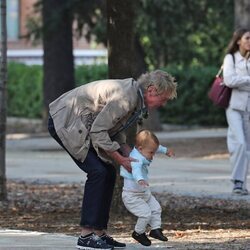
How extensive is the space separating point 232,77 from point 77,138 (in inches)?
Result: 183

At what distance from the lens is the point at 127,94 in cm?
695

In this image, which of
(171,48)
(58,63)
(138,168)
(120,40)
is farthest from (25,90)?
(138,168)

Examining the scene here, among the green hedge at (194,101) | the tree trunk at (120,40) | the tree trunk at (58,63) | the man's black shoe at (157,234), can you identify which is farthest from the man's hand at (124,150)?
the green hedge at (194,101)

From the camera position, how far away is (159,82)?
694 cm

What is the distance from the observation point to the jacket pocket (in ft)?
23.2

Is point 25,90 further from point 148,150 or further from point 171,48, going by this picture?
point 148,150

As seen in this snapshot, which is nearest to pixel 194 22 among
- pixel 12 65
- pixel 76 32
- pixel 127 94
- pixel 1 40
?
pixel 76 32

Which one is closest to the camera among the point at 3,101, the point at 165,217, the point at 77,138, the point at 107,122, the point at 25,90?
the point at 107,122

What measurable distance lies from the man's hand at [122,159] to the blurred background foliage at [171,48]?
1520 cm

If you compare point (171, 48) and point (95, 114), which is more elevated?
point (95, 114)

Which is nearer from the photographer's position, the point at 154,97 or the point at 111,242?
the point at 154,97

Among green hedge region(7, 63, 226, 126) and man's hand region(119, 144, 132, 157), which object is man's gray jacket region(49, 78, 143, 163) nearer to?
man's hand region(119, 144, 132, 157)

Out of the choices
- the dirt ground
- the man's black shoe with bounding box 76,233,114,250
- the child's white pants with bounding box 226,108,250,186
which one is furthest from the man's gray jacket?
the child's white pants with bounding box 226,108,250,186

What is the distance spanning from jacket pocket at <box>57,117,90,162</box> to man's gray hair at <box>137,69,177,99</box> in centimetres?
55
